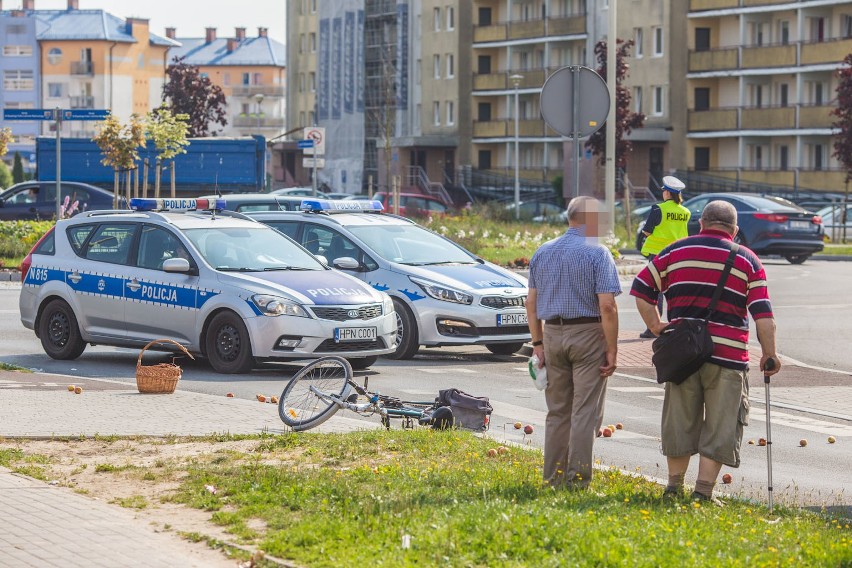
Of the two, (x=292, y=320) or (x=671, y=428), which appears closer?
(x=671, y=428)

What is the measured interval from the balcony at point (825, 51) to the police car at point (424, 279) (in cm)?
5327

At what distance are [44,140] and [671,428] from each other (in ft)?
149

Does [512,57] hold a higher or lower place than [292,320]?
higher

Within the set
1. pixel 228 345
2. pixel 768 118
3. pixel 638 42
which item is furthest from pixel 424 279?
pixel 638 42

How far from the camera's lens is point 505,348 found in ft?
56.4

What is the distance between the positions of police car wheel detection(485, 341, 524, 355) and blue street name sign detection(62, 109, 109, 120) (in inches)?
643

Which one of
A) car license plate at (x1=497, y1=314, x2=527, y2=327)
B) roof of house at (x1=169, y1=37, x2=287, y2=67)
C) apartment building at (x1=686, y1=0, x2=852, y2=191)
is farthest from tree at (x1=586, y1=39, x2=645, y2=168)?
roof of house at (x1=169, y1=37, x2=287, y2=67)

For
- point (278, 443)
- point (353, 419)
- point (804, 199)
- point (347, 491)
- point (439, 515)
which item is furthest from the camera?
point (804, 199)

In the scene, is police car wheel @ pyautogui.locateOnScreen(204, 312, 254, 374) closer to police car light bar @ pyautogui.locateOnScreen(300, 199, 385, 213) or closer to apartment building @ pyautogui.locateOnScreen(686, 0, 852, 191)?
police car light bar @ pyautogui.locateOnScreen(300, 199, 385, 213)

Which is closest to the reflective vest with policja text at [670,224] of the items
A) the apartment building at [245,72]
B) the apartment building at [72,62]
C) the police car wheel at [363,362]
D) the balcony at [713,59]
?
the police car wheel at [363,362]

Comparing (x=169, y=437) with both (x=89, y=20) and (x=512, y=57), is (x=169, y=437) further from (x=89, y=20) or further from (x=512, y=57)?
(x=89, y=20)

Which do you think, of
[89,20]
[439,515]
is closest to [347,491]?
[439,515]

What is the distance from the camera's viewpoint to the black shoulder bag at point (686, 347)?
317 inches

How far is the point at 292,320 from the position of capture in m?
14.7
